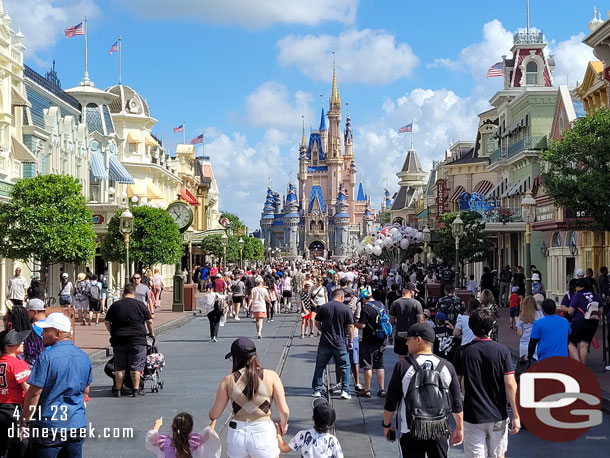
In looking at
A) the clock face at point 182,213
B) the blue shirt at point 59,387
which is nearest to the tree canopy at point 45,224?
the clock face at point 182,213

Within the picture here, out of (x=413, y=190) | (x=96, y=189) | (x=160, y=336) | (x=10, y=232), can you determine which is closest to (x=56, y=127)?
(x=96, y=189)

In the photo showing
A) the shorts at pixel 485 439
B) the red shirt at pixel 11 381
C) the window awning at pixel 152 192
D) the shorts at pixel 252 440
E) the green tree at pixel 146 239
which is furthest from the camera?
the window awning at pixel 152 192

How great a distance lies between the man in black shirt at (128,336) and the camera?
44.2ft

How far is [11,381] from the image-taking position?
26.2 ft

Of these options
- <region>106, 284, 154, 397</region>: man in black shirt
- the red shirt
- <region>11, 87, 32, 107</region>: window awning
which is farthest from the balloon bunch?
the red shirt

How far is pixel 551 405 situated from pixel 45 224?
64.6 ft

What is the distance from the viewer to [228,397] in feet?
22.4

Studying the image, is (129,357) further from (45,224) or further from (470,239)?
(470,239)

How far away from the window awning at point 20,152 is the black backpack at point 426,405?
29.7m

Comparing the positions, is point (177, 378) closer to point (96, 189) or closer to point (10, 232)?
point (10, 232)

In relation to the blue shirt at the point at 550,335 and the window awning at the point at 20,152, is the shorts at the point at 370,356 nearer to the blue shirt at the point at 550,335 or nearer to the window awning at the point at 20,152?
the blue shirt at the point at 550,335

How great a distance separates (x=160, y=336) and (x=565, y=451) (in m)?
16.6

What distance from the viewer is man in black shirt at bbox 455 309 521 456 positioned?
7.62 meters

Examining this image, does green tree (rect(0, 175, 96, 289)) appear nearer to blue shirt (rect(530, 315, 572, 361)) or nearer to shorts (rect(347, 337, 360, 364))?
shorts (rect(347, 337, 360, 364))
